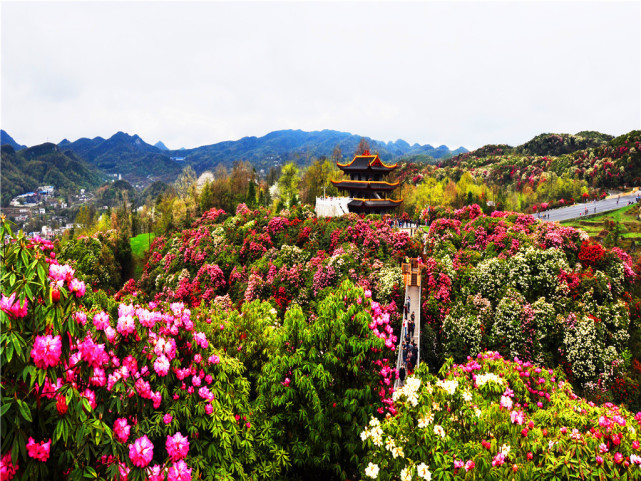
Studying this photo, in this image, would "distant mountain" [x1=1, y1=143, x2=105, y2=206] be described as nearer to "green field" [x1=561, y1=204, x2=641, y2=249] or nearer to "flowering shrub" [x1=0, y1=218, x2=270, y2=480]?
"flowering shrub" [x1=0, y1=218, x2=270, y2=480]

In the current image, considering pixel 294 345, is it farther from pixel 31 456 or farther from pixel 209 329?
pixel 31 456

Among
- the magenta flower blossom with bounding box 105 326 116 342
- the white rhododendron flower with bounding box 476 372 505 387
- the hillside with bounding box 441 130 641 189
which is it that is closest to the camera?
the magenta flower blossom with bounding box 105 326 116 342

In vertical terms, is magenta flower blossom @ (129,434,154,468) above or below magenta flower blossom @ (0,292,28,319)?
below

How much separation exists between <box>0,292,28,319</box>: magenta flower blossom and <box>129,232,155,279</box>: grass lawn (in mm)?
40074

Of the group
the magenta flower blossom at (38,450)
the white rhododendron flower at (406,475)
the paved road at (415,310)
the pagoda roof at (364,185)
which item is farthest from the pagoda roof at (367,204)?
the magenta flower blossom at (38,450)

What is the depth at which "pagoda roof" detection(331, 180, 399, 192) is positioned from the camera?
109 feet

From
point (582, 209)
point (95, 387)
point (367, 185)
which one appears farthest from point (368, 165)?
point (95, 387)

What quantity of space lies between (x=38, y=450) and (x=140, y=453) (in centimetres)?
106

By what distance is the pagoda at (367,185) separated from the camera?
32.9 m

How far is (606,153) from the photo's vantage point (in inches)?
2393

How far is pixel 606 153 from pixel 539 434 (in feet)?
239

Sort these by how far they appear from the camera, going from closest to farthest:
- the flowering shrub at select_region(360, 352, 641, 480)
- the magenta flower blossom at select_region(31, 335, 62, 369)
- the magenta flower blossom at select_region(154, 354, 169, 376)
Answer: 1. the magenta flower blossom at select_region(31, 335, 62, 369)
2. the flowering shrub at select_region(360, 352, 641, 480)
3. the magenta flower blossom at select_region(154, 354, 169, 376)

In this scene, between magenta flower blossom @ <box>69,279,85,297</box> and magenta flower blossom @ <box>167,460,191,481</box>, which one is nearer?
magenta flower blossom @ <box>69,279,85,297</box>

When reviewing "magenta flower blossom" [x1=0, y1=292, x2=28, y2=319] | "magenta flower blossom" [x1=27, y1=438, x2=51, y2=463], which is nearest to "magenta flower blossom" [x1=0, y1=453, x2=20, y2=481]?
"magenta flower blossom" [x1=27, y1=438, x2=51, y2=463]
